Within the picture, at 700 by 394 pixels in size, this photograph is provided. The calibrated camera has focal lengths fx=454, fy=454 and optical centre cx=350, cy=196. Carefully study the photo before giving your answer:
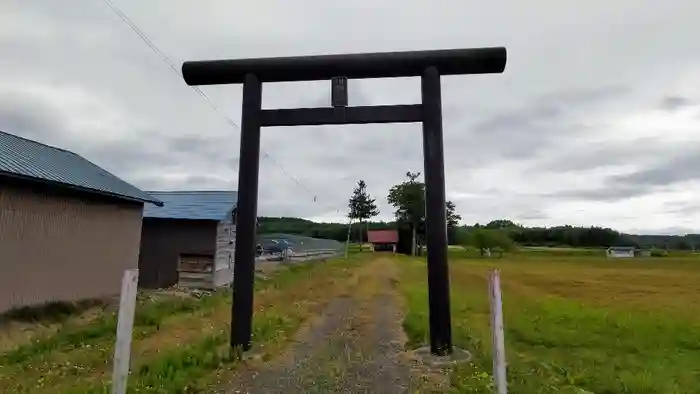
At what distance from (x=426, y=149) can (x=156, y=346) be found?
216 inches

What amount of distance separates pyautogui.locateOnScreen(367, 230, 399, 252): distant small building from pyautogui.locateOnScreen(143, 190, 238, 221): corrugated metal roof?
63.7 metres

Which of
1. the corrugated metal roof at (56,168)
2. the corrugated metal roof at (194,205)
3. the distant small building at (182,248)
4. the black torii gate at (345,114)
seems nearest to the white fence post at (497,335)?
the black torii gate at (345,114)

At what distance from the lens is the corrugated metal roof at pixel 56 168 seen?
996cm

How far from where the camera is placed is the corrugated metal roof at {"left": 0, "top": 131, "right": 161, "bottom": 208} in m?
9.96

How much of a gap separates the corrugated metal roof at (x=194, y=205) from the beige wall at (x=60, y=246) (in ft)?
10.3

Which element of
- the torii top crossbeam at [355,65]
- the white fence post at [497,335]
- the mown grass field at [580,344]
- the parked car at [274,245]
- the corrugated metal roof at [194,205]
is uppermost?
the torii top crossbeam at [355,65]

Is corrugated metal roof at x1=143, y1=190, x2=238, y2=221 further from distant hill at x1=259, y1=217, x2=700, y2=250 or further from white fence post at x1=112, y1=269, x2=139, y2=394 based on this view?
distant hill at x1=259, y1=217, x2=700, y2=250

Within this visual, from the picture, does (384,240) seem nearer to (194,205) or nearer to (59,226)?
(194,205)

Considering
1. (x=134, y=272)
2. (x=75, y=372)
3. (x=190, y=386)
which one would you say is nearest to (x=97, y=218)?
(x=75, y=372)

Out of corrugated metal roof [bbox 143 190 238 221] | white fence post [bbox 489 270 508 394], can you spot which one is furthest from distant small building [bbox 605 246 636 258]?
white fence post [bbox 489 270 508 394]

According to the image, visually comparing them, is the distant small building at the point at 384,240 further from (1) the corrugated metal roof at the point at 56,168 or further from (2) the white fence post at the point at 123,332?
(2) the white fence post at the point at 123,332

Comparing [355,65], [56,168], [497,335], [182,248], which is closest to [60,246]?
[56,168]

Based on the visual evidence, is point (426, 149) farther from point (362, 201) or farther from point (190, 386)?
point (362, 201)

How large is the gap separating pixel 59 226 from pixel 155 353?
19.8 feet
